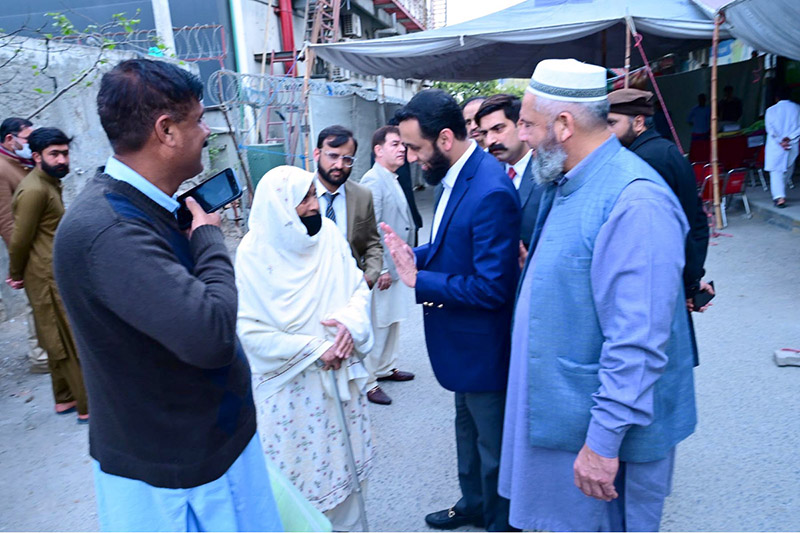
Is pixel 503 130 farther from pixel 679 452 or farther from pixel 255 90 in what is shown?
pixel 255 90

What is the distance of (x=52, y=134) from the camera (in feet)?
13.5

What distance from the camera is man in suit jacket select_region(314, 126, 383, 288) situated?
3842 millimetres

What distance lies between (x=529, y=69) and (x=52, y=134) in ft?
34.3

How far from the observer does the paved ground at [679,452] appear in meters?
2.92

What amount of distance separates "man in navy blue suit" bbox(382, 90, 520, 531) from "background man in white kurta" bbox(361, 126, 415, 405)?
1.92 m

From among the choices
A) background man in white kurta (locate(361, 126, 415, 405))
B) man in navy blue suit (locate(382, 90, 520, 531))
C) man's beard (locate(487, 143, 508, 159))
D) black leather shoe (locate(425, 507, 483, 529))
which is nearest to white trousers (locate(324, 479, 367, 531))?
black leather shoe (locate(425, 507, 483, 529))

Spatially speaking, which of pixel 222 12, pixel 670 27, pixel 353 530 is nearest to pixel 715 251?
pixel 670 27

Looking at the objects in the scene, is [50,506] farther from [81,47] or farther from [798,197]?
[798,197]

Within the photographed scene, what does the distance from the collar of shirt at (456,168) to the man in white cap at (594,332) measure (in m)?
0.55

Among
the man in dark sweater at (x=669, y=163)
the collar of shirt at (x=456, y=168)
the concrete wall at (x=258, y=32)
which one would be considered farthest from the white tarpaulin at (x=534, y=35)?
the collar of shirt at (x=456, y=168)

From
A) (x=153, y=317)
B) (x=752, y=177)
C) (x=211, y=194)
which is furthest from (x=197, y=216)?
(x=752, y=177)

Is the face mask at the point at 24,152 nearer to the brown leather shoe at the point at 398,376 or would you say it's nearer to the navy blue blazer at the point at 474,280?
the brown leather shoe at the point at 398,376

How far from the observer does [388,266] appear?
455 centimetres

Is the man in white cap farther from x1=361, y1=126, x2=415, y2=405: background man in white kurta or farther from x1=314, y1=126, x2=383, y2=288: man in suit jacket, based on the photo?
x1=361, y1=126, x2=415, y2=405: background man in white kurta
